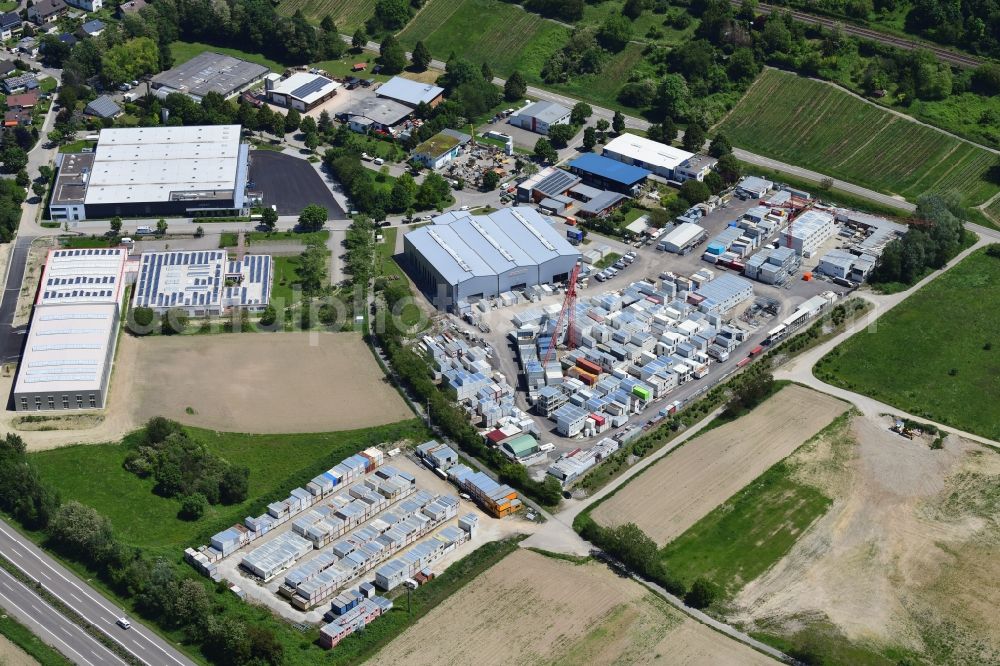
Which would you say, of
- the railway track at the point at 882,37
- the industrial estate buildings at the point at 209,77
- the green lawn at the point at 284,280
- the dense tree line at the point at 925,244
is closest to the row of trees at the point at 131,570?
the green lawn at the point at 284,280

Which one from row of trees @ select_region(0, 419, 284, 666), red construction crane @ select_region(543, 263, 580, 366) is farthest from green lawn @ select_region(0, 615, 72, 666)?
red construction crane @ select_region(543, 263, 580, 366)

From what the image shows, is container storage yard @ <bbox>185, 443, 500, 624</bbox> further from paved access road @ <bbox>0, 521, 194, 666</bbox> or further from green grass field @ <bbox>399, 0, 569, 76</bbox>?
green grass field @ <bbox>399, 0, 569, 76</bbox>

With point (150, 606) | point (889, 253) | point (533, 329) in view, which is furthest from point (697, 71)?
point (150, 606)

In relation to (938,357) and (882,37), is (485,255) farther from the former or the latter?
(882,37)

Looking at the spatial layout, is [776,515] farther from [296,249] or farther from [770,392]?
[296,249]

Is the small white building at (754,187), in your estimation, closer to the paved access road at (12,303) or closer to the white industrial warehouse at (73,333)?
the white industrial warehouse at (73,333)

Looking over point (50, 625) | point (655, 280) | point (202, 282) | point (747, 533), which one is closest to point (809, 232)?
point (655, 280)
